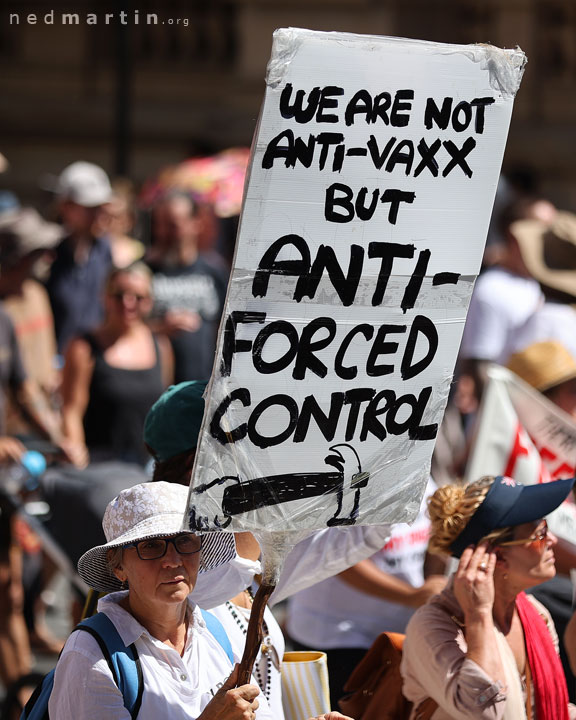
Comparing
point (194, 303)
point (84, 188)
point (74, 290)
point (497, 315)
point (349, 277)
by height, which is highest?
point (349, 277)

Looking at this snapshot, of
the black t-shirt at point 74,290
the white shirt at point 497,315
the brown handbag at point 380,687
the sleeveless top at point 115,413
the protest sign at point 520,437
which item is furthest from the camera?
the black t-shirt at point 74,290

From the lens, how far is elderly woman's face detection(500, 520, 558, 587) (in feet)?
11.6

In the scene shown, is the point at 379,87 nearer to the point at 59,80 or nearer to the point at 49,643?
the point at 49,643

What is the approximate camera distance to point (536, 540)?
356cm

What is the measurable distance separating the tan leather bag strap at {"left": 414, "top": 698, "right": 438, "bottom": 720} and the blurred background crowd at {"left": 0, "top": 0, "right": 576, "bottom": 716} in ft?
2.78

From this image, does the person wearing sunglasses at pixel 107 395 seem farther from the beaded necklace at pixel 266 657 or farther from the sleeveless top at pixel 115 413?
the beaded necklace at pixel 266 657

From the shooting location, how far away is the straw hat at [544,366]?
500cm

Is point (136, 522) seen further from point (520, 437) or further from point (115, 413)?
point (115, 413)

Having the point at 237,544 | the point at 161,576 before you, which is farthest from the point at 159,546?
the point at 237,544

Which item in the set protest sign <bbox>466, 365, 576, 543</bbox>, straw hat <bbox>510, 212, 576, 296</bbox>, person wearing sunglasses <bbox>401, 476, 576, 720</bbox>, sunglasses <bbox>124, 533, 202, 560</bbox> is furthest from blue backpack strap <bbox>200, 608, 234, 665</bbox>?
straw hat <bbox>510, 212, 576, 296</bbox>

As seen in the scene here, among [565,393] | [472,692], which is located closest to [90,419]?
[565,393]

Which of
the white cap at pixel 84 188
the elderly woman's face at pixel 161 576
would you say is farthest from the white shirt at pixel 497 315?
the elderly woman's face at pixel 161 576

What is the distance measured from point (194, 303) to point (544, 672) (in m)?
5.02

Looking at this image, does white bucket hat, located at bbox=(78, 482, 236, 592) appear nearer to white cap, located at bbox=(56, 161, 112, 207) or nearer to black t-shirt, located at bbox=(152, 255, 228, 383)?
black t-shirt, located at bbox=(152, 255, 228, 383)
